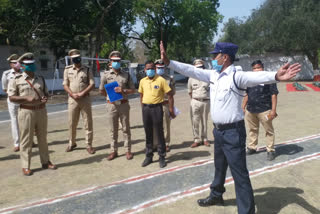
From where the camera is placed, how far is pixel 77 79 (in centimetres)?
595

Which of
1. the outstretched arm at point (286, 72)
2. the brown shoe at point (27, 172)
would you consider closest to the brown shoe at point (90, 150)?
the brown shoe at point (27, 172)

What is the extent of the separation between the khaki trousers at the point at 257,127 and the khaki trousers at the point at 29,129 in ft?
13.2

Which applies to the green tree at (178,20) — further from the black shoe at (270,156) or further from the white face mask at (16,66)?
the black shoe at (270,156)

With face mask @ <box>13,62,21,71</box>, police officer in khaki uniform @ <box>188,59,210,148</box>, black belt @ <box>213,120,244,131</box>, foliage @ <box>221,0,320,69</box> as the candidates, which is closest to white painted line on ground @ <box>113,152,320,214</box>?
black belt @ <box>213,120,244,131</box>

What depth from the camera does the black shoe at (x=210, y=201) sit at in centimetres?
368

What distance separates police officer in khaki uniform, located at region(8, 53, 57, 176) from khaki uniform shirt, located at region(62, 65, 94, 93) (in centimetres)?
93

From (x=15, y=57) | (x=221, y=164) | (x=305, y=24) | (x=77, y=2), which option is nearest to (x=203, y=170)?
(x=221, y=164)

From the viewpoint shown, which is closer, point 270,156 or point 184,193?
point 184,193

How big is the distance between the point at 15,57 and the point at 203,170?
199 inches

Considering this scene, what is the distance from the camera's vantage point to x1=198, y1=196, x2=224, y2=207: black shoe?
3676 millimetres

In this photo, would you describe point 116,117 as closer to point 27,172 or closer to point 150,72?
point 150,72

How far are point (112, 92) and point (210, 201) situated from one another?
2912 mm

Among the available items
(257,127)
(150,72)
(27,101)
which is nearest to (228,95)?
(150,72)

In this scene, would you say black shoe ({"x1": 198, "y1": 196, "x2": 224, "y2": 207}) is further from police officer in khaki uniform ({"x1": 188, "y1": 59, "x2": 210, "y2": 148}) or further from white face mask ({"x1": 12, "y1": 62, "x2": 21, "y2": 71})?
white face mask ({"x1": 12, "y1": 62, "x2": 21, "y2": 71})
